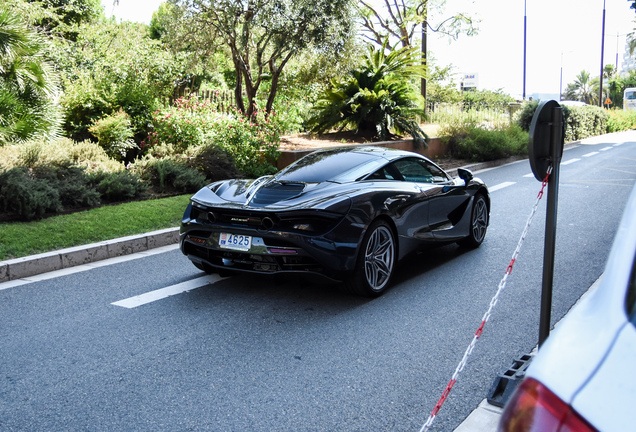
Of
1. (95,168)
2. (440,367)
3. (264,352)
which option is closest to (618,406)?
(440,367)

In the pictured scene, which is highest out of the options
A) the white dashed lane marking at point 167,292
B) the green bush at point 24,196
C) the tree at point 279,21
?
the tree at point 279,21

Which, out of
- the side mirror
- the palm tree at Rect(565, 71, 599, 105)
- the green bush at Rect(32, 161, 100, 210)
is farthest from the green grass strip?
the palm tree at Rect(565, 71, 599, 105)

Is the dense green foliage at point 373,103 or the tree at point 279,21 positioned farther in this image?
the dense green foliage at point 373,103

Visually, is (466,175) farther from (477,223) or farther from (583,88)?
(583,88)

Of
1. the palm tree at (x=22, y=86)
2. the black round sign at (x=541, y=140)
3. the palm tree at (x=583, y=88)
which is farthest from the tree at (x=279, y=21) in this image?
the palm tree at (x=583, y=88)

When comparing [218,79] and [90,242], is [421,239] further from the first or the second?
[218,79]

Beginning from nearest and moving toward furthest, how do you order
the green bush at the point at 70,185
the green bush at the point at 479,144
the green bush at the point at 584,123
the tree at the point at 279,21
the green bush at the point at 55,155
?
the green bush at the point at 70,185 < the green bush at the point at 55,155 < the tree at the point at 279,21 < the green bush at the point at 479,144 < the green bush at the point at 584,123

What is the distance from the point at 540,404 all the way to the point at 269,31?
14.1 m

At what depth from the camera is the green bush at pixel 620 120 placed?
41.6 metres

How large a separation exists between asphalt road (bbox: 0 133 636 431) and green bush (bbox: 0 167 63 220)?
6.55ft

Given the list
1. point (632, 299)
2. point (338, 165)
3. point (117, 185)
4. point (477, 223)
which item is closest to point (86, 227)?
point (117, 185)

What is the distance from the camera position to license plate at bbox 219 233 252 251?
507 cm

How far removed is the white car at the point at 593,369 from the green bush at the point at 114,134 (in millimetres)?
12023

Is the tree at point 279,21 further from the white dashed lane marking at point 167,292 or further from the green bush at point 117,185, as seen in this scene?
the white dashed lane marking at point 167,292
